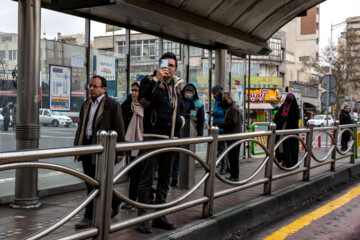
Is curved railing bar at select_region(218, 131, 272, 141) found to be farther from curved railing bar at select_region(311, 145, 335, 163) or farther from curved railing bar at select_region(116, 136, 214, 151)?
curved railing bar at select_region(311, 145, 335, 163)

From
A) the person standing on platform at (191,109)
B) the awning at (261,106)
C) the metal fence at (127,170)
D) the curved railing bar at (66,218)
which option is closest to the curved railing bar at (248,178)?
the metal fence at (127,170)

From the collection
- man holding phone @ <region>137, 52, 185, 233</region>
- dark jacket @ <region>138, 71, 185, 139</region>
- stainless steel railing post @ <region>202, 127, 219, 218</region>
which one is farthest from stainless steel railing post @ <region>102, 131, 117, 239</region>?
stainless steel railing post @ <region>202, 127, 219, 218</region>

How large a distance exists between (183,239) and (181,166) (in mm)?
2711

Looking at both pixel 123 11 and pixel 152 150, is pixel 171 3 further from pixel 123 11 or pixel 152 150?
pixel 152 150

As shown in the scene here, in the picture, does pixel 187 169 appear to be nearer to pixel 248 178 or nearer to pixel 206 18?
pixel 248 178

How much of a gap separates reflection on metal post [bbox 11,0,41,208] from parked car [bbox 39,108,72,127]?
0.44 meters

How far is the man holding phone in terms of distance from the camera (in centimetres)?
427

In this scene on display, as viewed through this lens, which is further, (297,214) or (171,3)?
(171,3)

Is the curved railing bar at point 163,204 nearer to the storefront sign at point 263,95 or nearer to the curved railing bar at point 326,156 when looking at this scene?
the curved railing bar at point 326,156

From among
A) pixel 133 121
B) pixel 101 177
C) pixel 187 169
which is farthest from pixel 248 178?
pixel 101 177

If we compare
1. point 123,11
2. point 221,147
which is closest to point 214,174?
point 123,11

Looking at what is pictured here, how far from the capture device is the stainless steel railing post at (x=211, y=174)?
15.2 ft

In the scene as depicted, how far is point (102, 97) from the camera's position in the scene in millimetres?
4715

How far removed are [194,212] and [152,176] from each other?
92 centimetres
